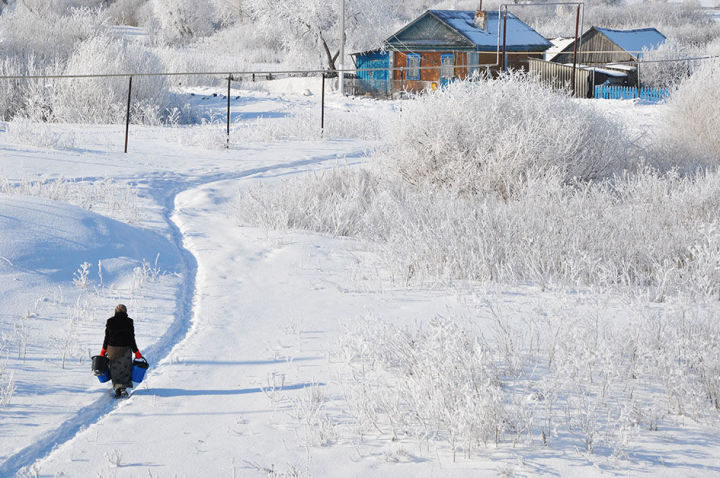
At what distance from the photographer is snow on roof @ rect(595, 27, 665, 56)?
3678 centimetres

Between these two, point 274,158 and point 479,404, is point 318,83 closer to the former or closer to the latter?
point 274,158

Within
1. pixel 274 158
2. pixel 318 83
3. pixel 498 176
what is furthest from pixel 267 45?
pixel 498 176

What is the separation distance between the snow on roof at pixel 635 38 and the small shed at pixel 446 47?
4.66 meters

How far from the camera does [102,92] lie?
19.2m

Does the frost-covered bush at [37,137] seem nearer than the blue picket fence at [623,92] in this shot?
Yes

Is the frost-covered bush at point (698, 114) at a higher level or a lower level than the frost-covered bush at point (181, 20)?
lower

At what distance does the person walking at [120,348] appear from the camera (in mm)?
4156

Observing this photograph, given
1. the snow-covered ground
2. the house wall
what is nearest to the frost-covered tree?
the house wall

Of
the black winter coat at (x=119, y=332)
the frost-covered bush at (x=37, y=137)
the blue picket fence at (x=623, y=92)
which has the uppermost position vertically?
the blue picket fence at (x=623, y=92)

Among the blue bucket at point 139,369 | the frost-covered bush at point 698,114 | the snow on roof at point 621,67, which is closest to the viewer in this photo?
the blue bucket at point 139,369

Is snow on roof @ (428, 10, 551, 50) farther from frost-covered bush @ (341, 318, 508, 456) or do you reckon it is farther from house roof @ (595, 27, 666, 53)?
frost-covered bush @ (341, 318, 508, 456)

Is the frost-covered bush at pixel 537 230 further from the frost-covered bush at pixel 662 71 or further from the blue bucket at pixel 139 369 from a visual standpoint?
the frost-covered bush at pixel 662 71

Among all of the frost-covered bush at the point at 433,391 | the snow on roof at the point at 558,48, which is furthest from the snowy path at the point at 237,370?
the snow on roof at the point at 558,48

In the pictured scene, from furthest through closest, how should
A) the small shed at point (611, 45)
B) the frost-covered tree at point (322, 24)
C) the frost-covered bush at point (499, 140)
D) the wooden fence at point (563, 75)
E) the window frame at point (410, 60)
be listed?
1. the frost-covered tree at point (322, 24)
2. the small shed at point (611, 45)
3. the window frame at point (410, 60)
4. the wooden fence at point (563, 75)
5. the frost-covered bush at point (499, 140)
